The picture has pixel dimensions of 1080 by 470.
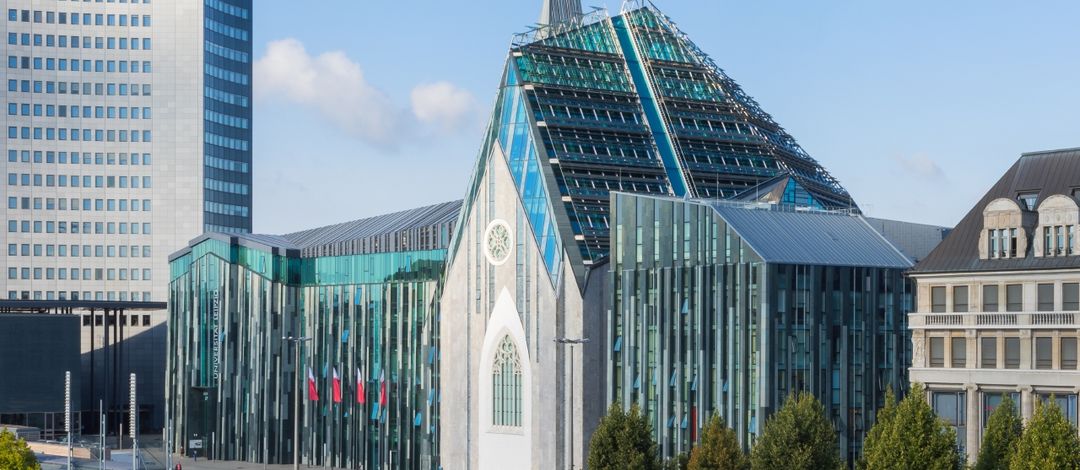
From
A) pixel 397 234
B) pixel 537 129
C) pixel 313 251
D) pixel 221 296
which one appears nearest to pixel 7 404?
pixel 221 296

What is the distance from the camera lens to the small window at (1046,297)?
9669 centimetres

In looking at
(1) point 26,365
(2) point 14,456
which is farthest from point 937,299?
(1) point 26,365

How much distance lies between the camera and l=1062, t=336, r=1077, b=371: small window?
94.8 m

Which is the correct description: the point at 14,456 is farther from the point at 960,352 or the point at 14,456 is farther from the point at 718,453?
the point at 960,352

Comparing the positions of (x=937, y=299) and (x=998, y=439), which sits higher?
(x=937, y=299)

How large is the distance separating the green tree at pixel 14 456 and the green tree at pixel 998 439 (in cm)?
6505

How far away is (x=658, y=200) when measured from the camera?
123 m

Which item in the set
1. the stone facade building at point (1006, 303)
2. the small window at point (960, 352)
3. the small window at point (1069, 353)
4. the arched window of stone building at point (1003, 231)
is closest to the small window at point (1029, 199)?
the stone facade building at point (1006, 303)

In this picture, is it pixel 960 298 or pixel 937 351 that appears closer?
pixel 960 298

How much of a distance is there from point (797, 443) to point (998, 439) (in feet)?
45.9

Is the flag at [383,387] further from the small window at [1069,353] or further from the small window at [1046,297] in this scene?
the small window at [1069,353]

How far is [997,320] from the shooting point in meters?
98.4

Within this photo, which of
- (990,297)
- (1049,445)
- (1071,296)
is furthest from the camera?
(990,297)

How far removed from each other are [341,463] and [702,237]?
185 ft
